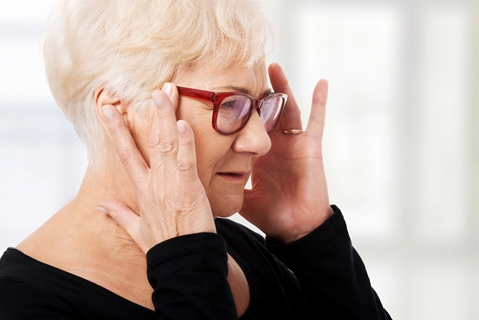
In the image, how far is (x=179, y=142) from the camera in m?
1.36

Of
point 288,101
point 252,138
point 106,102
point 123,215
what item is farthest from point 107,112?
point 288,101

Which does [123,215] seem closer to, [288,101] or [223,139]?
[223,139]

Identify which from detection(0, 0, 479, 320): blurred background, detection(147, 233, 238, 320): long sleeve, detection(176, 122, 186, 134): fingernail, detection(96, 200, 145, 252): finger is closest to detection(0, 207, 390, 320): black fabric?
detection(147, 233, 238, 320): long sleeve

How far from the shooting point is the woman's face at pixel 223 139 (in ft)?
4.75

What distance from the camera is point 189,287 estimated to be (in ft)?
4.21

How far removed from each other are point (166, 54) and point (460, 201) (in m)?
4.23

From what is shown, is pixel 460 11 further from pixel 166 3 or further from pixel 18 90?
pixel 166 3

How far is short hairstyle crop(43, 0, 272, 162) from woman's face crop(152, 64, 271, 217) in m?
0.03

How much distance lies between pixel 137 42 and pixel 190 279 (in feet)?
1.87

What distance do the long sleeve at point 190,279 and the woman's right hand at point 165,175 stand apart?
1.8 inches

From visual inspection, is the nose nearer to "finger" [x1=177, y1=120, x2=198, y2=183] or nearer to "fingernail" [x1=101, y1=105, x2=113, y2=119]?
"finger" [x1=177, y1=120, x2=198, y2=183]

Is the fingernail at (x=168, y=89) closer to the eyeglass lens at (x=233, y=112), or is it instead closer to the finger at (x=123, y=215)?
the eyeglass lens at (x=233, y=112)

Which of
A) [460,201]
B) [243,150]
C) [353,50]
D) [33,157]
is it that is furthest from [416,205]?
[243,150]

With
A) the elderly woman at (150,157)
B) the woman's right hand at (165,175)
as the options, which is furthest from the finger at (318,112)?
the woman's right hand at (165,175)
